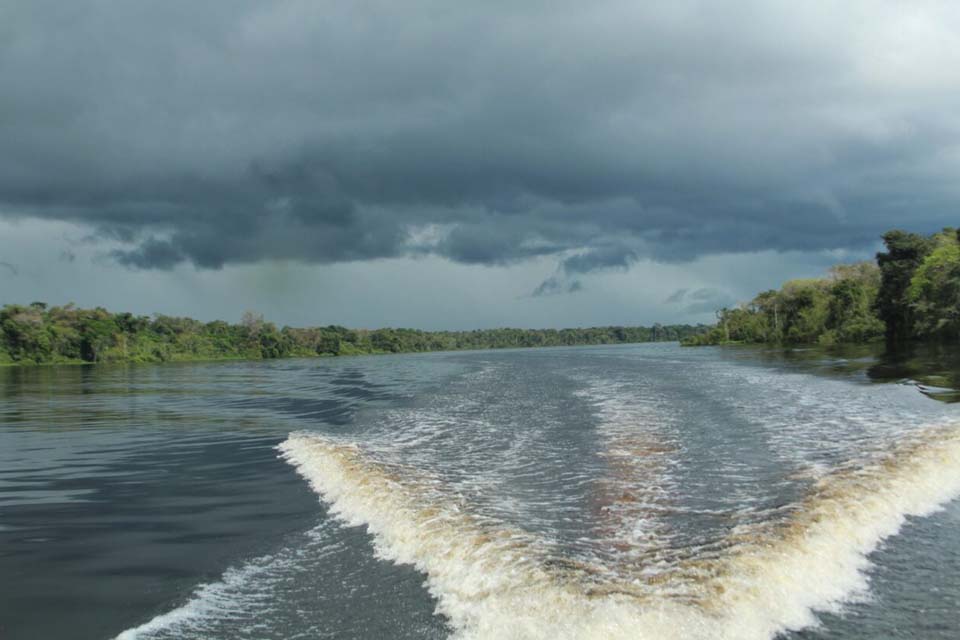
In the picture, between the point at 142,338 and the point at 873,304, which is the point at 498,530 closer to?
the point at 873,304

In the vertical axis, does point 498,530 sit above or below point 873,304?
below

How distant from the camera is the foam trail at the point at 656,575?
17.8 feet

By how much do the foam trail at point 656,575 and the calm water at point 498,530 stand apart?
3cm

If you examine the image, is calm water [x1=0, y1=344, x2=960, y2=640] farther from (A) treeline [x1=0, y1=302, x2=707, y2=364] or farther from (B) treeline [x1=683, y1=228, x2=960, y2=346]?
(A) treeline [x1=0, y1=302, x2=707, y2=364]

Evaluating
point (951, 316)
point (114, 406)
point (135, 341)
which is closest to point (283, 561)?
point (114, 406)

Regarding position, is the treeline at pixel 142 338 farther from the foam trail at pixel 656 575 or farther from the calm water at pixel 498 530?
the foam trail at pixel 656 575

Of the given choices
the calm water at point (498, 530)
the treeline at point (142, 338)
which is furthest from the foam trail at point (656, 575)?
the treeline at point (142, 338)

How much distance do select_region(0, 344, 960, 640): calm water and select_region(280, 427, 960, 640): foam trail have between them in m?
0.03

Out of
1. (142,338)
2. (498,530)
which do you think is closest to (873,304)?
(498,530)

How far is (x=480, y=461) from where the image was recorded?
43.4 ft

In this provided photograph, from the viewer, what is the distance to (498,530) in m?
8.11

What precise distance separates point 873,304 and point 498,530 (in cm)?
9151

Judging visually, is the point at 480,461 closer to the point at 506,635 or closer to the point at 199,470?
the point at 199,470

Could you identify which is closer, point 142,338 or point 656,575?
point 656,575
